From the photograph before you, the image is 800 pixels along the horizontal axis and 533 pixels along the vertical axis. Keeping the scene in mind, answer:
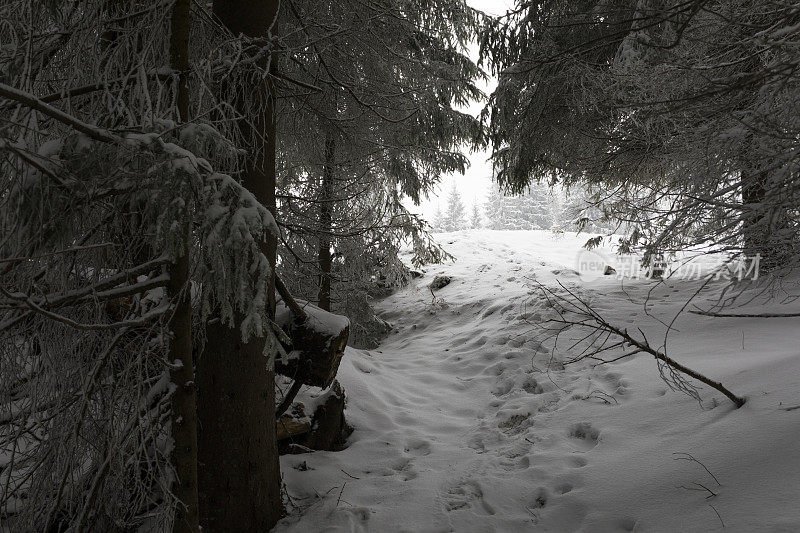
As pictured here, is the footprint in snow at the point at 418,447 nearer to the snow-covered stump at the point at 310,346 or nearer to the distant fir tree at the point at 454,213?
the snow-covered stump at the point at 310,346

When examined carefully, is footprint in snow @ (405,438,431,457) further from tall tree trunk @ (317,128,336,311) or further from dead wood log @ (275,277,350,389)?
tall tree trunk @ (317,128,336,311)

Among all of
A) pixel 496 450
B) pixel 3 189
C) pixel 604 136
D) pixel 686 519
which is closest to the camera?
pixel 3 189

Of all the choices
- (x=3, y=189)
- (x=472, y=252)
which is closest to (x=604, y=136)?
(x=3, y=189)

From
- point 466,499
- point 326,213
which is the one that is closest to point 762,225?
point 466,499

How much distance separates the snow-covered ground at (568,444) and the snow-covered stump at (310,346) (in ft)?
3.02

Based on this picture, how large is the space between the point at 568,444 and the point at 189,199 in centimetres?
401

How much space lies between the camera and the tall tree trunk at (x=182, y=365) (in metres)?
2.27

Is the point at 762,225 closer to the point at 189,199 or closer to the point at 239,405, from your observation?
the point at 189,199

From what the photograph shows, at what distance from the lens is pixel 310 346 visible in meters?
4.11

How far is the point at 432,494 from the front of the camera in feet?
12.7

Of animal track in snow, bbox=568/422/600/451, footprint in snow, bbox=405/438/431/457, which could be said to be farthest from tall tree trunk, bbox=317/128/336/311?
animal track in snow, bbox=568/422/600/451

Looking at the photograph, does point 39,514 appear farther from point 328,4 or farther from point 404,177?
point 404,177

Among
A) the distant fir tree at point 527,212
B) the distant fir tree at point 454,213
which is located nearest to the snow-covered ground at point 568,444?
the distant fir tree at point 527,212

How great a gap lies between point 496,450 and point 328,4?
15.6 ft
